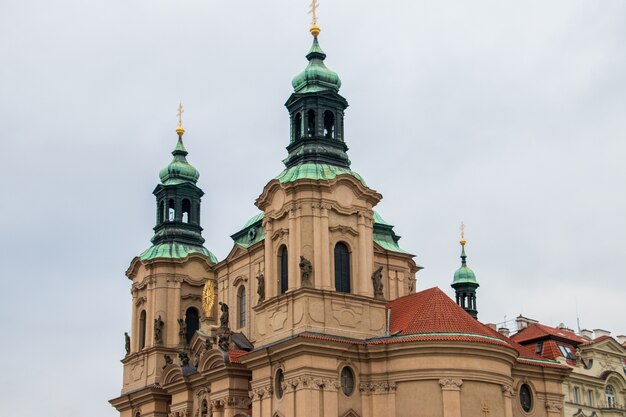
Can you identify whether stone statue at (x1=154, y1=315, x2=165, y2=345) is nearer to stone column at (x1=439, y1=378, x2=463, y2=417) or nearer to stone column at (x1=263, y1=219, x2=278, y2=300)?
stone column at (x1=263, y1=219, x2=278, y2=300)

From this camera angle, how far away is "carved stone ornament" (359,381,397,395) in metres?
38.5

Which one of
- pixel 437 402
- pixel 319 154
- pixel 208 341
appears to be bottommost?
pixel 437 402

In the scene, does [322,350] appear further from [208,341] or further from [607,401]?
[607,401]

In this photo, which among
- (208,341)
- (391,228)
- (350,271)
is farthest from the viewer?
(391,228)

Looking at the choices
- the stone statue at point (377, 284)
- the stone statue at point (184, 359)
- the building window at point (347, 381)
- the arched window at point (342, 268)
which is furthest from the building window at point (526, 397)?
the stone statue at point (184, 359)

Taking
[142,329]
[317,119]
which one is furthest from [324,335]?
[142,329]

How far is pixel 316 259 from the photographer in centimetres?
3962

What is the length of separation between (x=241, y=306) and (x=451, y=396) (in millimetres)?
13304

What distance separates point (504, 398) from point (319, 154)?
1184 cm

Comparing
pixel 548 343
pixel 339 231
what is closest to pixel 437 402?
pixel 339 231

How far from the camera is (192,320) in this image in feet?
166

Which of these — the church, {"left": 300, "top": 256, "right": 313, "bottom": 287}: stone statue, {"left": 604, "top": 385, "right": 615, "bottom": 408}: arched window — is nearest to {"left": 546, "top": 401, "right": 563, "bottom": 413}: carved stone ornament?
the church

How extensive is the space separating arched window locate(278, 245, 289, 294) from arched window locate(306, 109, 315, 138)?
16.9 feet

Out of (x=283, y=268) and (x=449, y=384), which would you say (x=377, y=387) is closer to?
(x=449, y=384)
